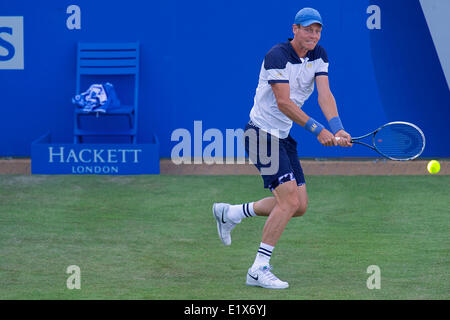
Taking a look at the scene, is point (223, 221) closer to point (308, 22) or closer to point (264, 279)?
point (264, 279)

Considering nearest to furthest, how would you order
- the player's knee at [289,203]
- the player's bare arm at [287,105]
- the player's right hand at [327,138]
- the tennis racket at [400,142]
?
the player's right hand at [327,138] < the player's bare arm at [287,105] < the player's knee at [289,203] < the tennis racket at [400,142]

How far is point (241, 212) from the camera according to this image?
6180 mm

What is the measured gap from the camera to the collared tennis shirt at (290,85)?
18.5 ft

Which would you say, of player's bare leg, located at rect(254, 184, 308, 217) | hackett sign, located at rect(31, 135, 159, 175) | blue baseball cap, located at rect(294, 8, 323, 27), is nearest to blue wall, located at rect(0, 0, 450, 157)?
hackett sign, located at rect(31, 135, 159, 175)

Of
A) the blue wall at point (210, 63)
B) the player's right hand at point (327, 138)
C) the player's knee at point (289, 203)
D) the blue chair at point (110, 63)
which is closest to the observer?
the player's right hand at point (327, 138)

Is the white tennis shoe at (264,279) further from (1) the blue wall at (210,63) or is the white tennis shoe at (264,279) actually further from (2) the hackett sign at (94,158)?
(1) the blue wall at (210,63)

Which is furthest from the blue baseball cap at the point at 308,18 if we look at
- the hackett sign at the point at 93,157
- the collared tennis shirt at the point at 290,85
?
the hackett sign at the point at 93,157

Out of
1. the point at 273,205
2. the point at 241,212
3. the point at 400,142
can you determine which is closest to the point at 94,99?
the point at 241,212

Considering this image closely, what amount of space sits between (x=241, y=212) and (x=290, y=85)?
105cm

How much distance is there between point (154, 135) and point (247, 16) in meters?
1.80

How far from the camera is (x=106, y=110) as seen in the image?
979 centimetres

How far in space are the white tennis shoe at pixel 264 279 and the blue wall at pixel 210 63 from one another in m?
4.76

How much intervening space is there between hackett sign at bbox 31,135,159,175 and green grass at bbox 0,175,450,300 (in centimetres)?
18
